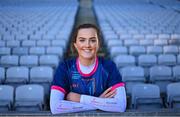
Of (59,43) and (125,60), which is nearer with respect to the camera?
(125,60)

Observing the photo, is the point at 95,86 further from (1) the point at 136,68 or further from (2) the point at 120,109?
(1) the point at 136,68

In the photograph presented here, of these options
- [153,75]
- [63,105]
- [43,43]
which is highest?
[43,43]

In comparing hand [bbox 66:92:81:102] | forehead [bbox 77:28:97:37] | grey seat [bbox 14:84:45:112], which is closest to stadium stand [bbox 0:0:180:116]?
grey seat [bbox 14:84:45:112]

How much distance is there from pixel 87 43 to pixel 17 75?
321 centimetres

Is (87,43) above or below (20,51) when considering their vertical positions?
below

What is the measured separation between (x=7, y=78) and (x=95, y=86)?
3098mm

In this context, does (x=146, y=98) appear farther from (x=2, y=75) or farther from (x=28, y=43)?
(x=28, y=43)

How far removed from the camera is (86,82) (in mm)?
2623

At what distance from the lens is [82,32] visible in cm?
256

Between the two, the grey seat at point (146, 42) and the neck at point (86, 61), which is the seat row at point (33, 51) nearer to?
the grey seat at point (146, 42)

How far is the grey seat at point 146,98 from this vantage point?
4316 millimetres

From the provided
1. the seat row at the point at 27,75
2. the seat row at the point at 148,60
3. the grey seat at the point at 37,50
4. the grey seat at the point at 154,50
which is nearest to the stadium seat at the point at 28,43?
the grey seat at the point at 37,50

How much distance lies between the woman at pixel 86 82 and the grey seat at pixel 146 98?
5.67 ft

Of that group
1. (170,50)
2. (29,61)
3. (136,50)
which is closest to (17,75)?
(29,61)
